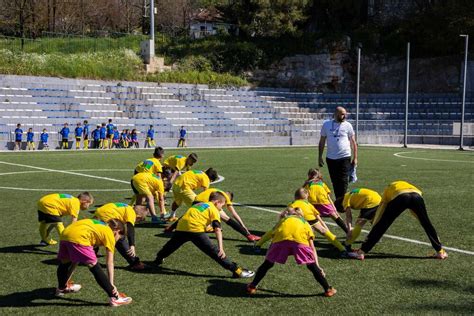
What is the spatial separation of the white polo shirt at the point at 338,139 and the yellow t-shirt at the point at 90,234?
20.0 ft

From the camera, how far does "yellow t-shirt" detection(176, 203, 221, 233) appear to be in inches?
295

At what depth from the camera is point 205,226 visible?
7.60 meters

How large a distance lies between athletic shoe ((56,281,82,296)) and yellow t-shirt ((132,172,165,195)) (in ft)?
13.3

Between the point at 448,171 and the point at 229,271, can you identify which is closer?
the point at 229,271

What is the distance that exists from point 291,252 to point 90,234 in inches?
87.5

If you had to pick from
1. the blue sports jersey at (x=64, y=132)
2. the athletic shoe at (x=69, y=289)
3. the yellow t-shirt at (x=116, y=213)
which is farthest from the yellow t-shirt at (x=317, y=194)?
the blue sports jersey at (x=64, y=132)

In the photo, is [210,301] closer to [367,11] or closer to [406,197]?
[406,197]

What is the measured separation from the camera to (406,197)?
8.03m

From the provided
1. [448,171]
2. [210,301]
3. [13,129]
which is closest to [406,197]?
[210,301]

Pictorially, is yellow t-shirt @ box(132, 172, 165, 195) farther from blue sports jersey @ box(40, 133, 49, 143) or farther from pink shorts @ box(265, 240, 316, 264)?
blue sports jersey @ box(40, 133, 49, 143)

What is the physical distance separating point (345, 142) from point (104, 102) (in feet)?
108

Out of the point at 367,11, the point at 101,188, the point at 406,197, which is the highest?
the point at 367,11

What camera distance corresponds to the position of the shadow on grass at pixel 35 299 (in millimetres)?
6411

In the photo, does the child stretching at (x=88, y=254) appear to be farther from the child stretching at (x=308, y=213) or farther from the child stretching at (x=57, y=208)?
the child stretching at (x=308, y=213)
